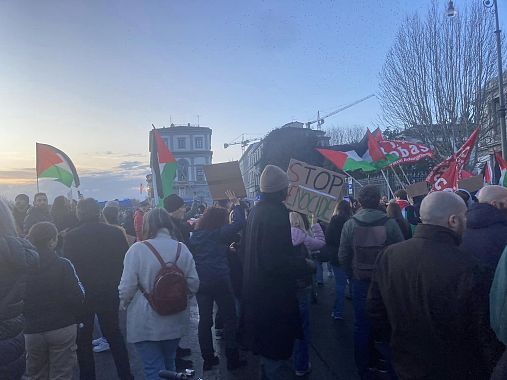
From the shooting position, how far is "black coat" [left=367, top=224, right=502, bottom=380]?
2.61m

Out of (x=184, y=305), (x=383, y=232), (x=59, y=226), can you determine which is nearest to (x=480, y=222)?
(x=383, y=232)

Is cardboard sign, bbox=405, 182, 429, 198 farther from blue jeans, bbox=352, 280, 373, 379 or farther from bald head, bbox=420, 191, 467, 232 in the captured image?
bald head, bbox=420, 191, 467, 232

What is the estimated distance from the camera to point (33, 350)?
431 centimetres

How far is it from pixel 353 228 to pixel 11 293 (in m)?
3.50

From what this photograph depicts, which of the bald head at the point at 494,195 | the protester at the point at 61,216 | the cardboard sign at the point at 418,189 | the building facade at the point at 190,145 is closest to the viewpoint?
the bald head at the point at 494,195

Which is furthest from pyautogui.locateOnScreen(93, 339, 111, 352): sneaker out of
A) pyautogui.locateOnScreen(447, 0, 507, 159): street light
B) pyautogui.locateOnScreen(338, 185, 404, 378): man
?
pyautogui.locateOnScreen(447, 0, 507, 159): street light

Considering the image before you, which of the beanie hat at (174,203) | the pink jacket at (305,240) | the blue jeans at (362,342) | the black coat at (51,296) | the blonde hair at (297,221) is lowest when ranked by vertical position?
the blue jeans at (362,342)

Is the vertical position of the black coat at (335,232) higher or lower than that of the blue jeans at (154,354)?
higher

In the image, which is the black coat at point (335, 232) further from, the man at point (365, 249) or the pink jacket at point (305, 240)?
the man at point (365, 249)

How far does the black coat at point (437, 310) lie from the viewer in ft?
8.57

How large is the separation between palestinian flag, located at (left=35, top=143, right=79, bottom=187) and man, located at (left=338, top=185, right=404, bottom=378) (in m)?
7.99

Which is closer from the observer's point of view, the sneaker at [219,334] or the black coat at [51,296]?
the black coat at [51,296]

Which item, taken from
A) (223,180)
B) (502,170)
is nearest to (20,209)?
(223,180)

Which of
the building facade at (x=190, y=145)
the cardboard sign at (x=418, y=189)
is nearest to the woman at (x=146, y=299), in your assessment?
the cardboard sign at (x=418, y=189)
